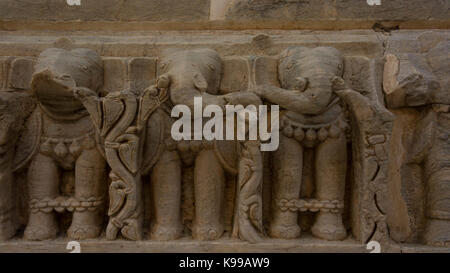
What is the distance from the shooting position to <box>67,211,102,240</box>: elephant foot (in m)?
2.03

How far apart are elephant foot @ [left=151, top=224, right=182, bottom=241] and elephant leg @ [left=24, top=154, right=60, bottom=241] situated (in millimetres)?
567

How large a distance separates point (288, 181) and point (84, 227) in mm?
1131

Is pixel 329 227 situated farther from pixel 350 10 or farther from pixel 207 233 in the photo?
pixel 350 10

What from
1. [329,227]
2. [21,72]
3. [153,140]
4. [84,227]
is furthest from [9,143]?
[329,227]

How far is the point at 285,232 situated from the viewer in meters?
2.04

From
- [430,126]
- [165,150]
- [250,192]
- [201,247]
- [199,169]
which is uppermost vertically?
[430,126]

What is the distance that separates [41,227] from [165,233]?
68cm

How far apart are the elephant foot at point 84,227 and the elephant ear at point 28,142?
419mm

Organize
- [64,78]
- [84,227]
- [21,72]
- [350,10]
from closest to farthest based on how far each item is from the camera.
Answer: [64,78], [84,227], [21,72], [350,10]

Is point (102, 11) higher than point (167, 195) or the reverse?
higher

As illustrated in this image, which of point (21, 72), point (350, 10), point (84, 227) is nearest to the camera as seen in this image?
point (84, 227)

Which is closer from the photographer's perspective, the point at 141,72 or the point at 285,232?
the point at 285,232

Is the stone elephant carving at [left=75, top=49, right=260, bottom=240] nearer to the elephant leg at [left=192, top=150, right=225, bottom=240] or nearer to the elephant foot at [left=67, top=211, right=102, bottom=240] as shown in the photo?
the elephant leg at [left=192, top=150, right=225, bottom=240]

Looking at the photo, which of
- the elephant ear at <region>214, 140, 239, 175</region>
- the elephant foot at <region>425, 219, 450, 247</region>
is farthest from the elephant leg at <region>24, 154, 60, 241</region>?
the elephant foot at <region>425, 219, 450, 247</region>
